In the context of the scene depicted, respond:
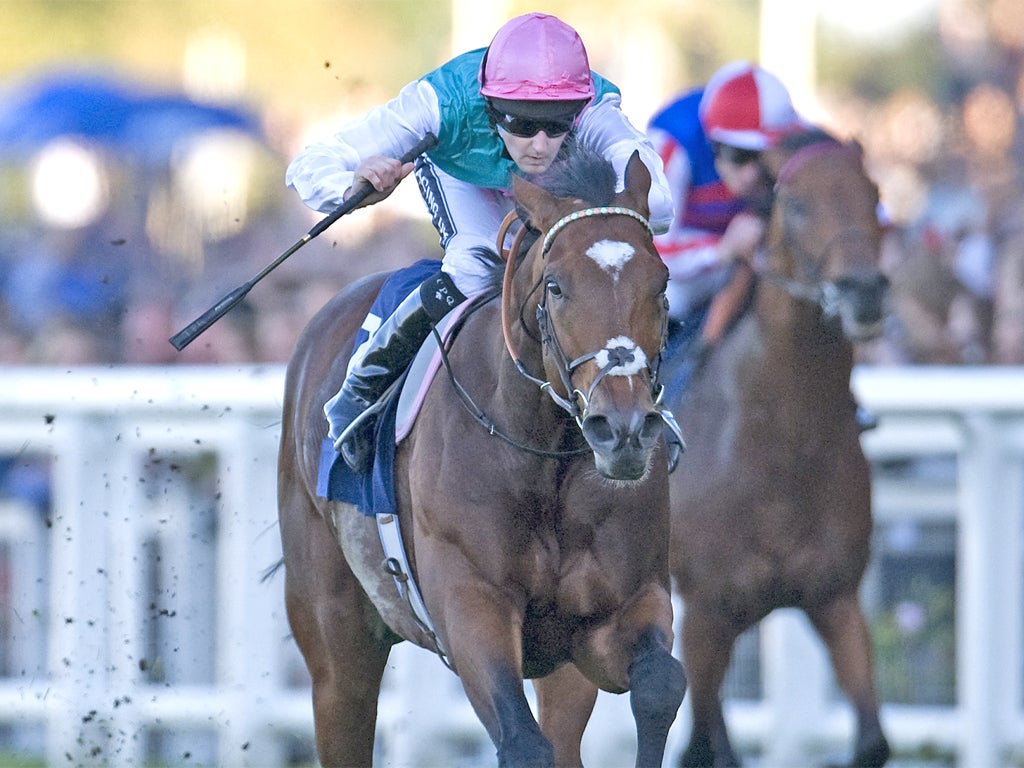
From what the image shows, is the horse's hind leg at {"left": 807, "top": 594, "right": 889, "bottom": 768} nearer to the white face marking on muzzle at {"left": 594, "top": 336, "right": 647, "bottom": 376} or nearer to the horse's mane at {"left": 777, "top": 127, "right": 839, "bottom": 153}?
the horse's mane at {"left": 777, "top": 127, "right": 839, "bottom": 153}

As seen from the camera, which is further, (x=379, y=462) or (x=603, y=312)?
(x=379, y=462)

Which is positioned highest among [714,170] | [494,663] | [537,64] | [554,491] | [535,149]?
[714,170]

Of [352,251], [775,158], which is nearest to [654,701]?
[775,158]

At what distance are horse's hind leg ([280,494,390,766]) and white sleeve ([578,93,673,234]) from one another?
130 cm

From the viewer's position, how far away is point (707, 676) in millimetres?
5434

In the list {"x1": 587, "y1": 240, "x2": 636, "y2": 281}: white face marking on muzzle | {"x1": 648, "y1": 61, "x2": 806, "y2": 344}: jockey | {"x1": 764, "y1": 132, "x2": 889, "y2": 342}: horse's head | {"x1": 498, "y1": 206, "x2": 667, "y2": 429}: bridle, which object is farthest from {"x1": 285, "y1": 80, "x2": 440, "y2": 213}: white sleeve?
{"x1": 648, "y1": 61, "x2": 806, "y2": 344}: jockey

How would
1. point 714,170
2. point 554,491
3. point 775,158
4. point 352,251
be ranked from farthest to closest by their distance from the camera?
1. point 352,251
2. point 714,170
3. point 775,158
4. point 554,491

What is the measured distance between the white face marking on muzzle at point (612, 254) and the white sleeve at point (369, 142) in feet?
2.91

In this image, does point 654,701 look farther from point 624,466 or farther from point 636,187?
point 636,187

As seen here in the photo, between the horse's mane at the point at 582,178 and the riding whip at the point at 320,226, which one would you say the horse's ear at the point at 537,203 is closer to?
the horse's mane at the point at 582,178

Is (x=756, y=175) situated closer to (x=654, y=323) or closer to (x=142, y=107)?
(x=654, y=323)

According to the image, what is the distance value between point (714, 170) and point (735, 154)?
24 cm

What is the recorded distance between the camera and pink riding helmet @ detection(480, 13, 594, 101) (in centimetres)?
388

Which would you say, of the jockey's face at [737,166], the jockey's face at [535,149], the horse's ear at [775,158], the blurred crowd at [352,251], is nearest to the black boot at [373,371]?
the jockey's face at [535,149]
